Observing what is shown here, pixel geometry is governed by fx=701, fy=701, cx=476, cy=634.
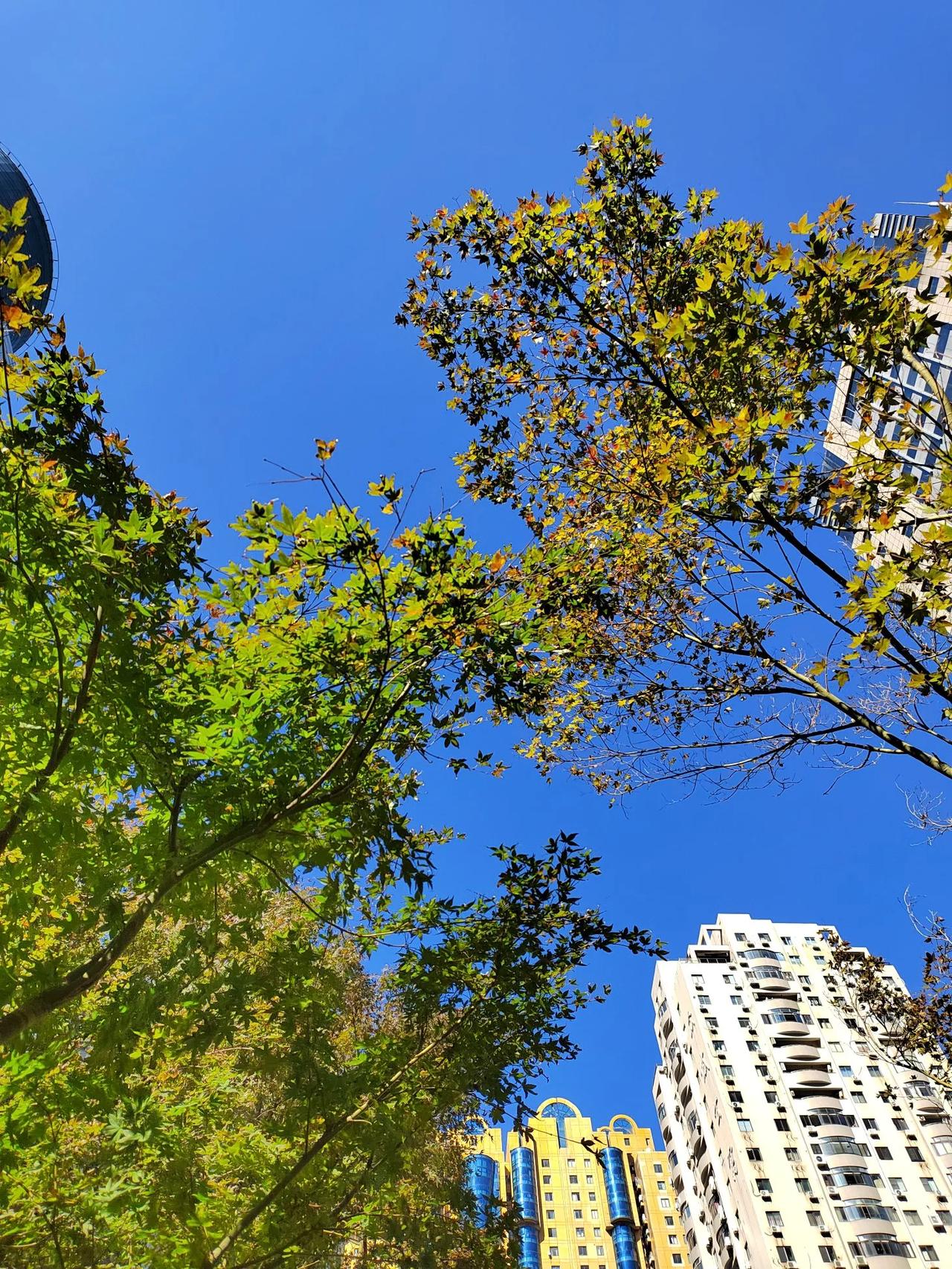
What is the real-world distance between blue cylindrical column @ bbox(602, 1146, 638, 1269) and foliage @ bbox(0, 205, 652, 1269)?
232 feet

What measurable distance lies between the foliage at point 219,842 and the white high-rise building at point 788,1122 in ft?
108

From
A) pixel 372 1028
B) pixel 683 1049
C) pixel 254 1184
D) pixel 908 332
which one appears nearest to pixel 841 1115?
pixel 683 1049

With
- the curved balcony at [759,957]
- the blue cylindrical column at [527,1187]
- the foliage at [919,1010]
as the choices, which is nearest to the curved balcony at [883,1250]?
the curved balcony at [759,957]

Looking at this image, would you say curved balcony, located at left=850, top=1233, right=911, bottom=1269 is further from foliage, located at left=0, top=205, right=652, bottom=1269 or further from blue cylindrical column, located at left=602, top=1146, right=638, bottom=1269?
blue cylindrical column, located at left=602, top=1146, right=638, bottom=1269

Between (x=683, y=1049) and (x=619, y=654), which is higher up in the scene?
(x=683, y=1049)

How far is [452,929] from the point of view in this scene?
17.7ft

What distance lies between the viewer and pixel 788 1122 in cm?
3253

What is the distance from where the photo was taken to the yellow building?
2410 inches

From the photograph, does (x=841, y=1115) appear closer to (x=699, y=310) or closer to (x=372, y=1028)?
(x=372, y=1028)

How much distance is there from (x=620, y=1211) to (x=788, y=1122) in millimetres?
42838

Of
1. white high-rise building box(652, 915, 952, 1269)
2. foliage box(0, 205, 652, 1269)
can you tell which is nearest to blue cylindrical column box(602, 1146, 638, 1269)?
white high-rise building box(652, 915, 952, 1269)

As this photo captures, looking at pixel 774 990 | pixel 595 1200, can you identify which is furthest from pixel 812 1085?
pixel 595 1200

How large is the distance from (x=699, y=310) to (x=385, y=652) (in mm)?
2878

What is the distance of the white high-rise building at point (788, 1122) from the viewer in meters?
29.1
